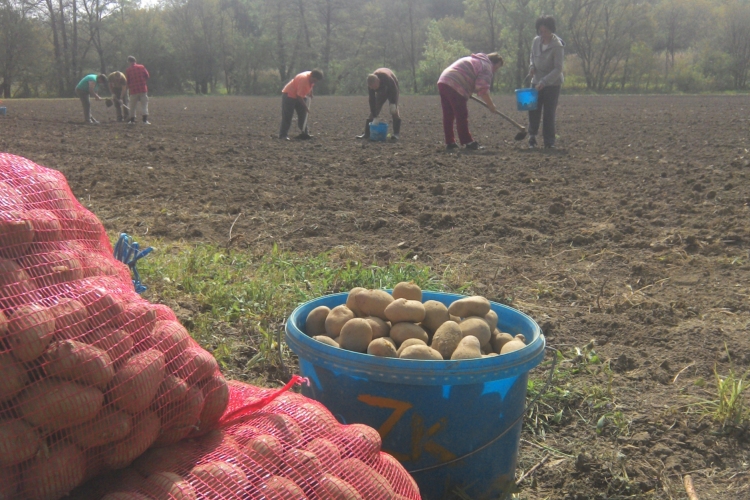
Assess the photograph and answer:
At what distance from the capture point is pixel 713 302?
380 centimetres

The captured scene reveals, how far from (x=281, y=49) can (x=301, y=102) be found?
167 feet

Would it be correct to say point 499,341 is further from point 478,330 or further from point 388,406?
point 388,406

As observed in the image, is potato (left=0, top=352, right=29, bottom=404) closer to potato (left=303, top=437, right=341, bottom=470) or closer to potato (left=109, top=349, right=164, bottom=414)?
potato (left=109, top=349, right=164, bottom=414)

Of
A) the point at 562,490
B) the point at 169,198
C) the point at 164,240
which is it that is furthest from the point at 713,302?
the point at 169,198

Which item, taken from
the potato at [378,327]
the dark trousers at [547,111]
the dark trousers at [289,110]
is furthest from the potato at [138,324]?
the dark trousers at [289,110]

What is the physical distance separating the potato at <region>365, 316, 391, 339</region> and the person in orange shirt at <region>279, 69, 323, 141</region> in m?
9.95

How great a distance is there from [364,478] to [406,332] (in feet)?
2.28

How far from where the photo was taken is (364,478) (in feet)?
5.10

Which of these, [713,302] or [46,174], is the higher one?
[46,174]

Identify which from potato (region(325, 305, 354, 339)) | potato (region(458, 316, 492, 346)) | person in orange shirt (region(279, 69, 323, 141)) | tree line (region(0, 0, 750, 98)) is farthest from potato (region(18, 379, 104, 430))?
tree line (region(0, 0, 750, 98))

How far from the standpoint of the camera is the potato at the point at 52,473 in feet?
4.39

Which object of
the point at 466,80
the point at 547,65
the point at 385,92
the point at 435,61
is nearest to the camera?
the point at 547,65

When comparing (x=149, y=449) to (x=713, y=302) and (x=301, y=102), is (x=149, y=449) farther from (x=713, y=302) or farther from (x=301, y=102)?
(x=301, y=102)

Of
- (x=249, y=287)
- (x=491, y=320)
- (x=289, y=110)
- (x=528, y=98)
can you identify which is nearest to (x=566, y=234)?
(x=249, y=287)
